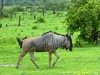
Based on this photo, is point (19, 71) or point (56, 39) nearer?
point (19, 71)

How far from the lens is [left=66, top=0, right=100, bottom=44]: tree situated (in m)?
30.9

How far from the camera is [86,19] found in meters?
30.8

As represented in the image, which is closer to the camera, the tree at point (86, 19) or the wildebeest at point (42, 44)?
the wildebeest at point (42, 44)

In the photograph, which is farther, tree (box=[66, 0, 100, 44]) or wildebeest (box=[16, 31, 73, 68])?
tree (box=[66, 0, 100, 44])

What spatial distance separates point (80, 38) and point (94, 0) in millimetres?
4065

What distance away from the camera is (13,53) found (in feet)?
86.5

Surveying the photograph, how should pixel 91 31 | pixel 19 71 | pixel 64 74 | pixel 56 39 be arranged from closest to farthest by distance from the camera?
pixel 64 74
pixel 19 71
pixel 56 39
pixel 91 31

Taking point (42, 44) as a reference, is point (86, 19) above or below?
below

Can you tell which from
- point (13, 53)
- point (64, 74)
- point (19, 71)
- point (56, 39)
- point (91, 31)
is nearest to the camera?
point (64, 74)

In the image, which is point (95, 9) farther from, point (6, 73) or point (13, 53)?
point (6, 73)

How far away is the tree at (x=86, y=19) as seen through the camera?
30891mm

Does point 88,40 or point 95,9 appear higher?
point 95,9

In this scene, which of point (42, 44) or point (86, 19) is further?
point (86, 19)

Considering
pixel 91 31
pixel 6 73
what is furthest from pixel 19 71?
pixel 91 31
